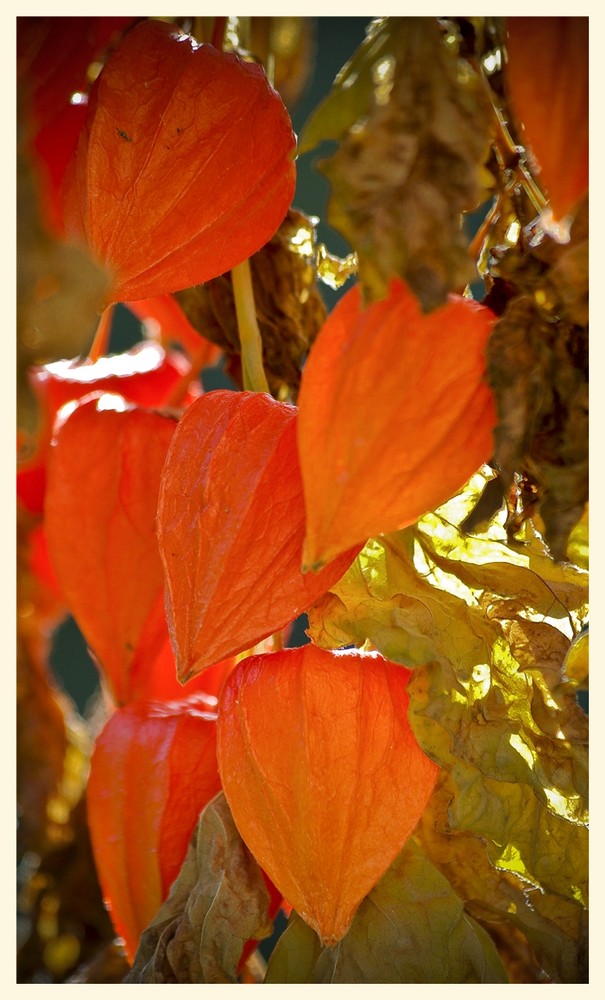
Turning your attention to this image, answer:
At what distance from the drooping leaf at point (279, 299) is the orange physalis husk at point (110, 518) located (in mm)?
46

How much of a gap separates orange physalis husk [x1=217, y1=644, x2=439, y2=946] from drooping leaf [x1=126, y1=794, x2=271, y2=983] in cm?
2

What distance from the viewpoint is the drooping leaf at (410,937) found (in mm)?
316

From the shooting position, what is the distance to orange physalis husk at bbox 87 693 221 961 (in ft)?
1.16

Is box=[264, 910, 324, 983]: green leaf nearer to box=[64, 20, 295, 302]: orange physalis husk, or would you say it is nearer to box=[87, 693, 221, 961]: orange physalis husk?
box=[87, 693, 221, 961]: orange physalis husk

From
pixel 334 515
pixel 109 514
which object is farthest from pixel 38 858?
pixel 334 515

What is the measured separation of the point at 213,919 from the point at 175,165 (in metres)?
0.21

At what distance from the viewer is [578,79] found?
28cm

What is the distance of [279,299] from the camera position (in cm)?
35

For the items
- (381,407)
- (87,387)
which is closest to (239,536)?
(381,407)

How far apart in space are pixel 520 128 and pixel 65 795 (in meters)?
0.35

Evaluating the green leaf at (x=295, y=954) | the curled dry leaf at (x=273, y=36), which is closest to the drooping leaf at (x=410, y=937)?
the green leaf at (x=295, y=954)

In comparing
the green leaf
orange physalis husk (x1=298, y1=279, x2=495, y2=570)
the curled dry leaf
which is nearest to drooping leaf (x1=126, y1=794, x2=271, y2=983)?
the green leaf

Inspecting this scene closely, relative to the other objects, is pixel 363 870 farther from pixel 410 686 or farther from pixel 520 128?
pixel 520 128

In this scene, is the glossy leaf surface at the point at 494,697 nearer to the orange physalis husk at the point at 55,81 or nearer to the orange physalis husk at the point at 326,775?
the orange physalis husk at the point at 326,775
